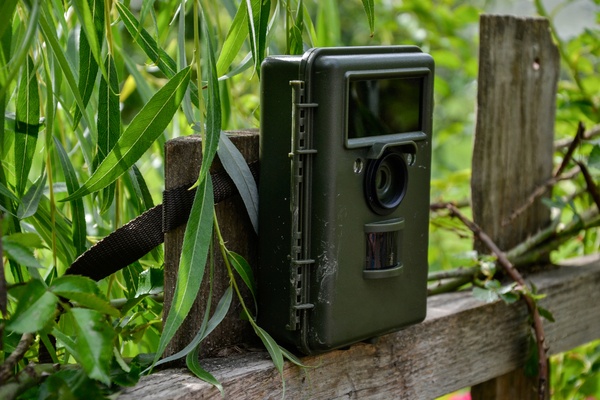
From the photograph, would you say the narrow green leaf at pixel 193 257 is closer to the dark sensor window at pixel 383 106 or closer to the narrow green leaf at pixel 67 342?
the narrow green leaf at pixel 67 342

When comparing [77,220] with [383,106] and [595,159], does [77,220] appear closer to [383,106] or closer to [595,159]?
[383,106]

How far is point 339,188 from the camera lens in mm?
1053

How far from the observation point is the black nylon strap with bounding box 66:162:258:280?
1.05 metres

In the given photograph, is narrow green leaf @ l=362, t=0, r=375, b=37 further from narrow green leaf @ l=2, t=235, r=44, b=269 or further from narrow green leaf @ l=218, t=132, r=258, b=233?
narrow green leaf @ l=2, t=235, r=44, b=269

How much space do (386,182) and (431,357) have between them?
0.36 m

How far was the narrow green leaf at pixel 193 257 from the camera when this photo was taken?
0.96 metres

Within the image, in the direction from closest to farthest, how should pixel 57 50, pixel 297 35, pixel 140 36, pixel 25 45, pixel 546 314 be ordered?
1. pixel 25 45
2. pixel 57 50
3. pixel 140 36
4. pixel 297 35
5. pixel 546 314

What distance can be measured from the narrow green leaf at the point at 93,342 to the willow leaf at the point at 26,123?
345mm

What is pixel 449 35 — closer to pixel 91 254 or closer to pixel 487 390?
pixel 487 390

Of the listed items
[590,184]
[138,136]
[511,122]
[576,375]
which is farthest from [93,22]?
[576,375]

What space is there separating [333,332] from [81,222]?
0.40 metres

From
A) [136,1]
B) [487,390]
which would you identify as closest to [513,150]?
[487,390]

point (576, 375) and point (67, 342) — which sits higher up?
point (67, 342)

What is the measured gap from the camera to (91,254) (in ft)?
3.45
